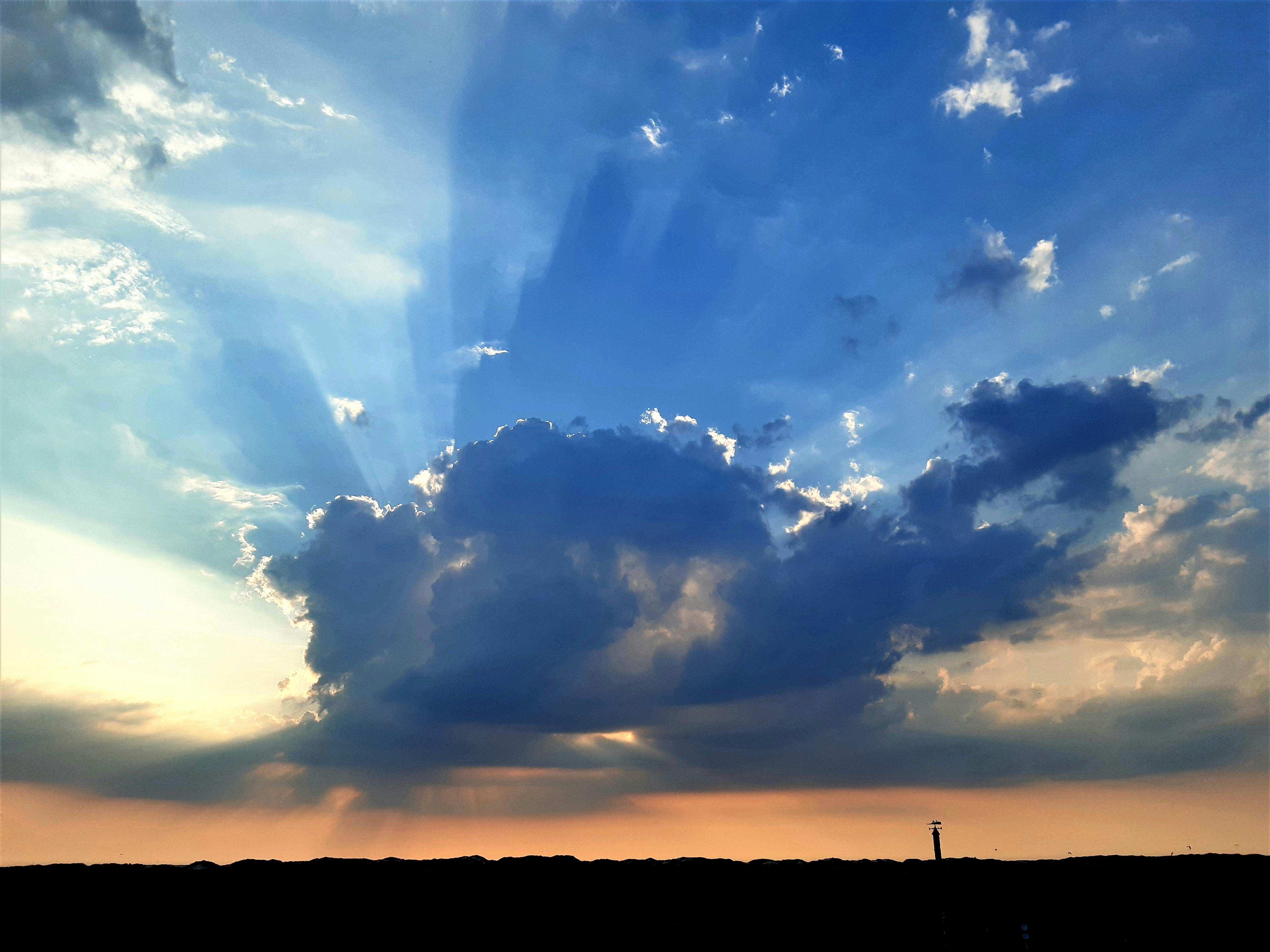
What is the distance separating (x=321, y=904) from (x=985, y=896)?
431ft

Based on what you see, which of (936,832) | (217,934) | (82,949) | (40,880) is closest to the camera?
(936,832)

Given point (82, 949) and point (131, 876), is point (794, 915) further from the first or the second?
point (131, 876)

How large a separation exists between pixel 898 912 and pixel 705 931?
133 ft

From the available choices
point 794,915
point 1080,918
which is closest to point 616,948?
point 794,915

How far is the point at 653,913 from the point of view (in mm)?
148500

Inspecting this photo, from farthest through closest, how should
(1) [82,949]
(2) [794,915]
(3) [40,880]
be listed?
1. (3) [40,880]
2. (2) [794,915]
3. (1) [82,949]

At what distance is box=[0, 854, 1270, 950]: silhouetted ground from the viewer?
12619cm

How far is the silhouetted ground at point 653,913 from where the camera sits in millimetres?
126188

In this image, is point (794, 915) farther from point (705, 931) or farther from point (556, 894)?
point (556, 894)

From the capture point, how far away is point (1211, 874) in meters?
188

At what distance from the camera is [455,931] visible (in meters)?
136

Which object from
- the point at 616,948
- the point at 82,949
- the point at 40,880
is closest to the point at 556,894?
the point at 616,948

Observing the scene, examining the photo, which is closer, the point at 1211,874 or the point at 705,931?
the point at 705,931

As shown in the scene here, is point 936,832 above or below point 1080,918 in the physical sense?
above
